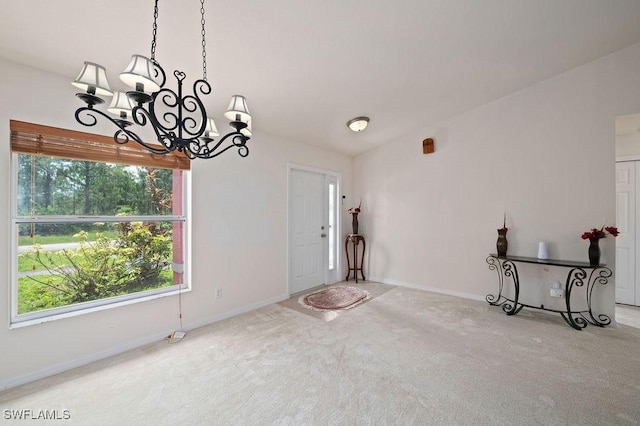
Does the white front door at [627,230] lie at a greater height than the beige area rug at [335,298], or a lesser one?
greater

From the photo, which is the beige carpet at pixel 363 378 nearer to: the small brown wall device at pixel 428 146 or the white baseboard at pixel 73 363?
the white baseboard at pixel 73 363

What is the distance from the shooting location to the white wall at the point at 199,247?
6.40 ft

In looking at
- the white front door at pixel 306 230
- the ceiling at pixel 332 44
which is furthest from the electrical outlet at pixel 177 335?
the ceiling at pixel 332 44

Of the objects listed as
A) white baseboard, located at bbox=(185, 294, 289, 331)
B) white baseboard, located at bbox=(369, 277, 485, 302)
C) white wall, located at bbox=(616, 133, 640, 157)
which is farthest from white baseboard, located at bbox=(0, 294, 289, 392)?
white wall, located at bbox=(616, 133, 640, 157)

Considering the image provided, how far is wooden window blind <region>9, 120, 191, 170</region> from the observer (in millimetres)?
1980

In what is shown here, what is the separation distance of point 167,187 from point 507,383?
3.47 meters

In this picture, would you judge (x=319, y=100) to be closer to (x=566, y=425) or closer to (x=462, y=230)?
(x=462, y=230)

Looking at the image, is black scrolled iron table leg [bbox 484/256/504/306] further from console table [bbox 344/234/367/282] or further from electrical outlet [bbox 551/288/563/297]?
console table [bbox 344/234/367/282]

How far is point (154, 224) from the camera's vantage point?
272 cm

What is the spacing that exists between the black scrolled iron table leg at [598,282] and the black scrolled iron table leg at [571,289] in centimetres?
10

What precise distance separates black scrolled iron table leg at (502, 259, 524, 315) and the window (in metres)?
3.90

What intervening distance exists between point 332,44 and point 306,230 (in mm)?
2703

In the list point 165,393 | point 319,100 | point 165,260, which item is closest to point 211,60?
point 319,100
